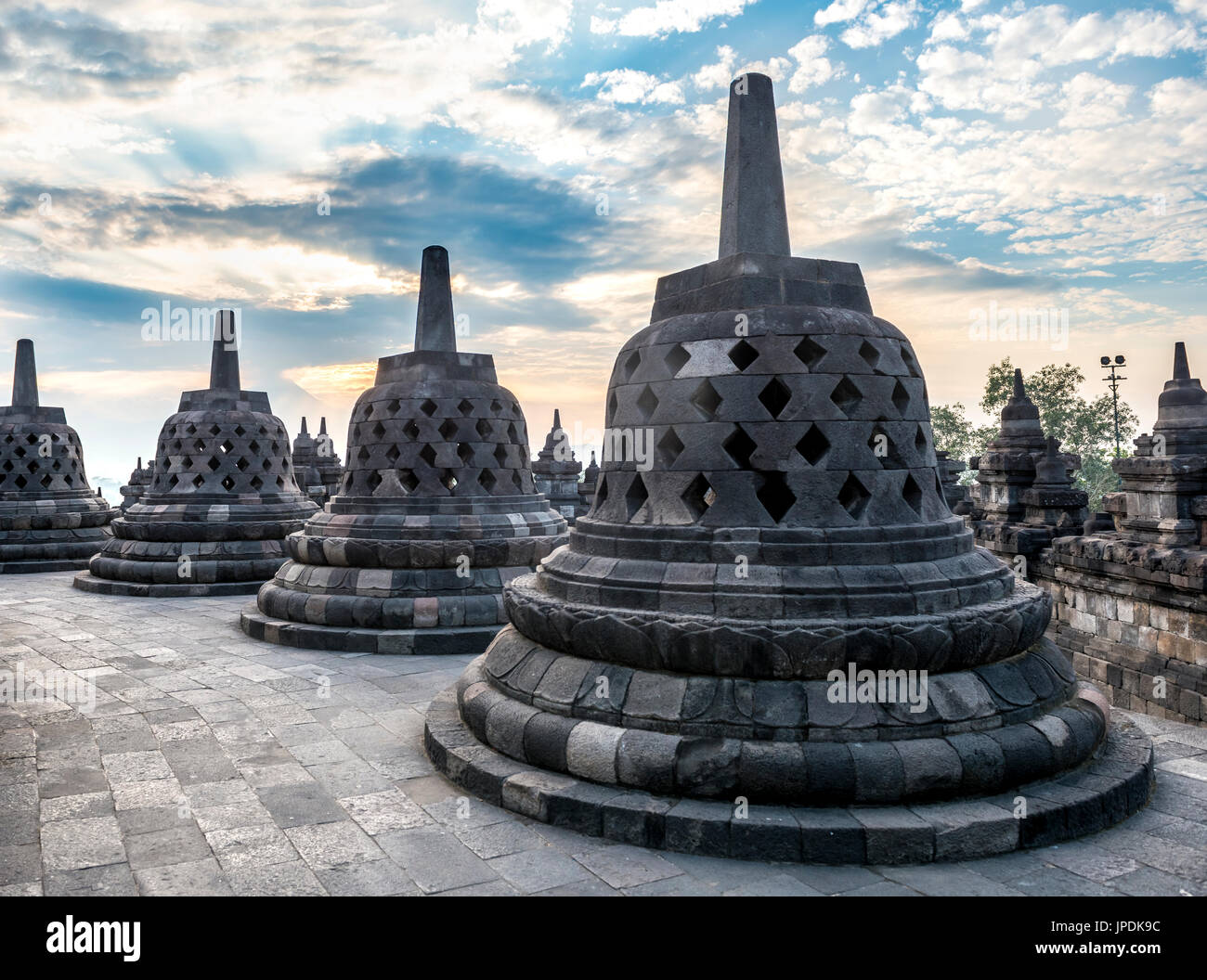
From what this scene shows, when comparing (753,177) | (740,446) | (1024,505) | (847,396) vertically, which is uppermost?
(753,177)

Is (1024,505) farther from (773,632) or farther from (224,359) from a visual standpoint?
(224,359)

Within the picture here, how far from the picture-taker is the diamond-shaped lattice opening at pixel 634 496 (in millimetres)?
5219

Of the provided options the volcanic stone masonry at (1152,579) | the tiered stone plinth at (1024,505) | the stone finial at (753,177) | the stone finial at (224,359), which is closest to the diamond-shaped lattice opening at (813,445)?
the stone finial at (753,177)

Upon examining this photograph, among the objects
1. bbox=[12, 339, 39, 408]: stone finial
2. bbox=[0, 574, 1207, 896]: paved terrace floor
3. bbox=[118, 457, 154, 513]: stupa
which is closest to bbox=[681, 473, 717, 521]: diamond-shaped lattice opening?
bbox=[0, 574, 1207, 896]: paved terrace floor

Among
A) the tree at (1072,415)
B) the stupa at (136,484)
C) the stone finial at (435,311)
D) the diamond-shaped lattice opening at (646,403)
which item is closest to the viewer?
the diamond-shaped lattice opening at (646,403)

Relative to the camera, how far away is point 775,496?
16.1ft

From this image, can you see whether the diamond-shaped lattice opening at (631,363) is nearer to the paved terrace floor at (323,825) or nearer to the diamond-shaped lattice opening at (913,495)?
the diamond-shaped lattice opening at (913,495)

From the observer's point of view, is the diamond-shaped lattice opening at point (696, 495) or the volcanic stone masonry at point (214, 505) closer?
the diamond-shaped lattice opening at point (696, 495)

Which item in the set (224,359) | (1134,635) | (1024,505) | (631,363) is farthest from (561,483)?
(631,363)

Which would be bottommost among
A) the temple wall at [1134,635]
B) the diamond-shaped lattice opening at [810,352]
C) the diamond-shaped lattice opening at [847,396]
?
the temple wall at [1134,635]

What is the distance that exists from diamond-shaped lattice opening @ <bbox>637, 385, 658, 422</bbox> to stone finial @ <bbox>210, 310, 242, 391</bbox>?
11149 mm

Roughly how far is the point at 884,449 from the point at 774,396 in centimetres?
74

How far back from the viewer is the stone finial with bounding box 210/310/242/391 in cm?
1407

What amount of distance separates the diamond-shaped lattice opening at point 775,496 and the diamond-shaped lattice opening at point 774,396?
377 millimetres
